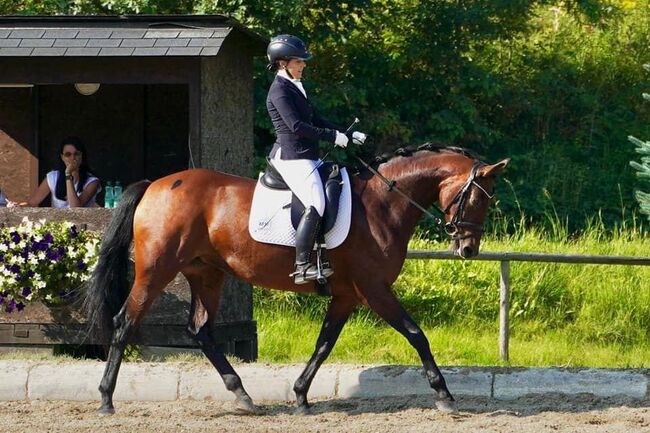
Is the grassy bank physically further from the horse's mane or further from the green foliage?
the horse's mane

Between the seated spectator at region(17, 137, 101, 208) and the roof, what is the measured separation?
1052 mm

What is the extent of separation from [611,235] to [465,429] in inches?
332

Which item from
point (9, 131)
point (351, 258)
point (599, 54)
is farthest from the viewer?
point (599, 54)

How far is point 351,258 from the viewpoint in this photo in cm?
851

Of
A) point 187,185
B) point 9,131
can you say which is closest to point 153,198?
→ point 187,185

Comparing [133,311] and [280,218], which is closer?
[280,218]

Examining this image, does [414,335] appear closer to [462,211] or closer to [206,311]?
[462,211]

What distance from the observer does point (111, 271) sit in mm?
9008

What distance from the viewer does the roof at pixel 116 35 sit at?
996 cm

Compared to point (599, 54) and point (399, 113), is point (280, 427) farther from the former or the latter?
point (599, 54)

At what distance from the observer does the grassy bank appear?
11.9m

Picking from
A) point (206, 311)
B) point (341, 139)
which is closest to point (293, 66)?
point (341, 139)

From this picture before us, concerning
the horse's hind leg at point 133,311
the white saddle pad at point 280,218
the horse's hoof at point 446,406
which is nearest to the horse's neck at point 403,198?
the white saddle pad at point 280,218

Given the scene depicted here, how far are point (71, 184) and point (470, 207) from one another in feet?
12.5
